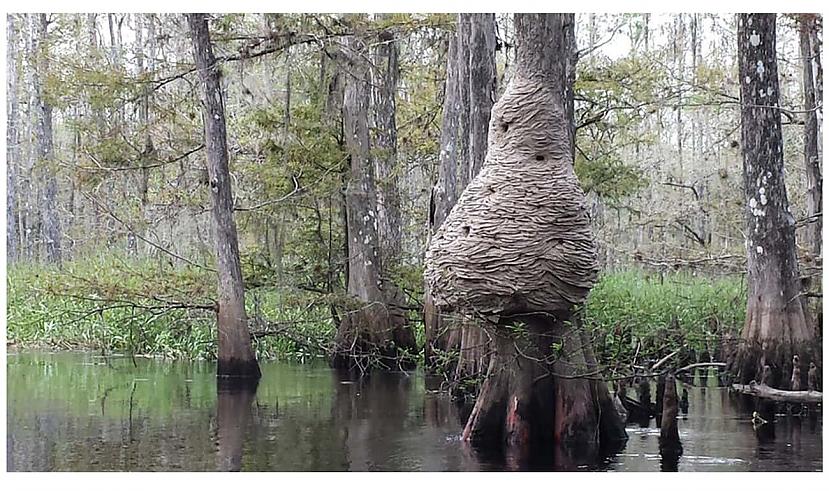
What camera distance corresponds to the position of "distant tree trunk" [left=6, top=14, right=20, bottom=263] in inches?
538

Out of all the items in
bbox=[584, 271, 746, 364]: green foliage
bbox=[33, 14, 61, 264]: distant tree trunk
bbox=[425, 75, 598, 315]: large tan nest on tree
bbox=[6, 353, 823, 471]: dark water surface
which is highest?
bbox=[33, 14, 61, 264]: distant tree trunk

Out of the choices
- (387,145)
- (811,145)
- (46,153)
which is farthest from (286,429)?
(46,153)

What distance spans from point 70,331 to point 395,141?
4.15 metres

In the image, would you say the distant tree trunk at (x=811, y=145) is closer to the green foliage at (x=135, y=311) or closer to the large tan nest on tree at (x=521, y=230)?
the large tan nest on tree at (x=521, y=230)

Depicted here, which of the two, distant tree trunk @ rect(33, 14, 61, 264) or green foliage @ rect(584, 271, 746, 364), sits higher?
distant tree trunk @ rect(33, 14, 61, 264)

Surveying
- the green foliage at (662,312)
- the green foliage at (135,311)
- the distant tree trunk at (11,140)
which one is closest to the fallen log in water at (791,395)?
the green foliage at (662,312)

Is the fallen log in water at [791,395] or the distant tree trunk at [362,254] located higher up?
the distant tree trunk at [362,254]

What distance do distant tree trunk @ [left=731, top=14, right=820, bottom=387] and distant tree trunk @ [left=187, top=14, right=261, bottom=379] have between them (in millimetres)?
4549

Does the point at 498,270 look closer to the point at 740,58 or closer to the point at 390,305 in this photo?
the point at 740,58

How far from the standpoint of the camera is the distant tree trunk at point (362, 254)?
12.7 m

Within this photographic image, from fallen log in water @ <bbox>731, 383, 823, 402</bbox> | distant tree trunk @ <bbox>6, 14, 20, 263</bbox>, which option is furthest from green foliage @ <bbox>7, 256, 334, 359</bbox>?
fallen log in water @ <bbox>731, 383, 823, 402</bbox>

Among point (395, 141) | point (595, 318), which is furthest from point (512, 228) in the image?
point (395, 141)

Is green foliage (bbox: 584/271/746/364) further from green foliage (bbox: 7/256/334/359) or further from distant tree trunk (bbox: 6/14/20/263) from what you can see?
distant tree trunk (bbox: 6/14/20/263)

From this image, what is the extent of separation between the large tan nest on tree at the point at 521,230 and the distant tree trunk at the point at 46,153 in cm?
713
